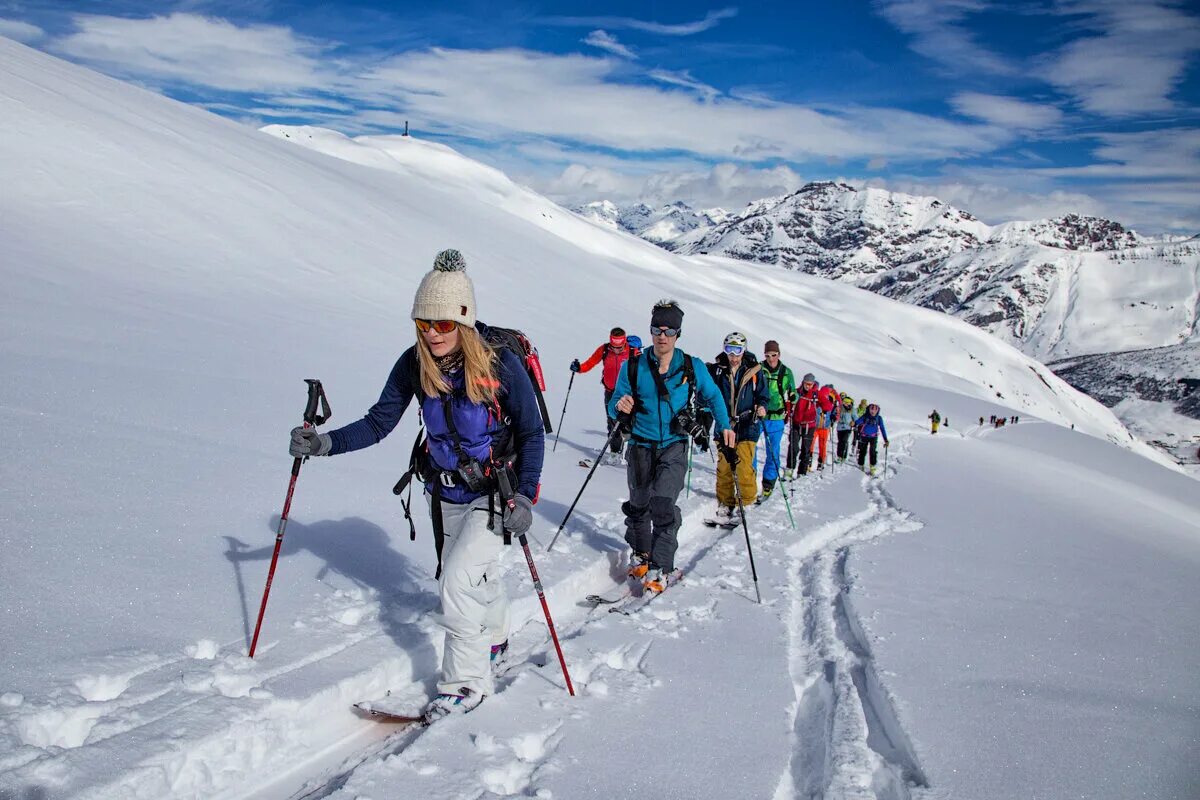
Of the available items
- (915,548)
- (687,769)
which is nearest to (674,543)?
(687,769)

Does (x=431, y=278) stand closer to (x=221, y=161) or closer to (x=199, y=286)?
(x=199, y=286)

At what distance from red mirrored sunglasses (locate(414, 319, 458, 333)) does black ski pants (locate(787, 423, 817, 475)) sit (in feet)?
36.9

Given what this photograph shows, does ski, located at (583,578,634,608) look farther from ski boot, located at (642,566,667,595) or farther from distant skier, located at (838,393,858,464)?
distant skier, located at (838,393,858,464)

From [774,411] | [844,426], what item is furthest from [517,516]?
[844,426]

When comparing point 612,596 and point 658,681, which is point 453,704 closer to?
point 658,681

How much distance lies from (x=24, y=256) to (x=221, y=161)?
1486 centimetres

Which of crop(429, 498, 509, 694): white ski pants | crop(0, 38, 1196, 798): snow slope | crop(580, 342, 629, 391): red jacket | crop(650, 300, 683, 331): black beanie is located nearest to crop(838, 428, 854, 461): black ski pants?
crop(0, 38, 1196, 798): snow slope

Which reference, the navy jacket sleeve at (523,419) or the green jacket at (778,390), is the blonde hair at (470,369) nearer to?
the navy jacket sleeve at (523,419)

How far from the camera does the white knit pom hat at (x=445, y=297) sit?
3.78 metres

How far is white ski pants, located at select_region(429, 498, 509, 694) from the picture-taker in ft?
13.3

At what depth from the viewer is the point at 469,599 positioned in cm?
409

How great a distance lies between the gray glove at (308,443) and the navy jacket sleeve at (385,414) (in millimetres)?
56

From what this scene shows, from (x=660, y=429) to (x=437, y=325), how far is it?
10.2ft

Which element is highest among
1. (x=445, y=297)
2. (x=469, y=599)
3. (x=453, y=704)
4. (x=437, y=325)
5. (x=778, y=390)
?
(x=445, y=297)
